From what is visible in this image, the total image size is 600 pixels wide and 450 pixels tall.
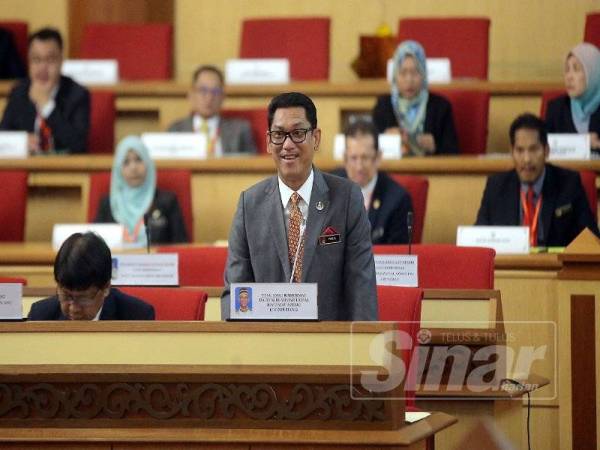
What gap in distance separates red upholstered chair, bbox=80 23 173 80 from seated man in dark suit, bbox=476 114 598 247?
9.64 feet

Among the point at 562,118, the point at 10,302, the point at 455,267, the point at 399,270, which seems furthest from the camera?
the point at 562,118

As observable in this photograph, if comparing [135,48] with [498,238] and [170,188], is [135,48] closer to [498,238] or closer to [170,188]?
[170,188]

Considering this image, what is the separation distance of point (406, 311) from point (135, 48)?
4.72 metres

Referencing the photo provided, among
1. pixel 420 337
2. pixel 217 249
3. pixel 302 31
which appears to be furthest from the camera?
pixel 302 31

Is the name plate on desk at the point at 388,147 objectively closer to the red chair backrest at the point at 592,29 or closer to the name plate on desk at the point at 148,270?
the red chair backrest at the point at 592,29

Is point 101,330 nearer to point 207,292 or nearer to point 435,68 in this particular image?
point 207,292

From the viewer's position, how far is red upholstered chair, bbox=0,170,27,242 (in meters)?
5.87

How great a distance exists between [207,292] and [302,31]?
3.86 meters

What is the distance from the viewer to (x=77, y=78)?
7.38 metres

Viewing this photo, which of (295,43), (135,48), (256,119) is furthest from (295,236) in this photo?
(135,48)

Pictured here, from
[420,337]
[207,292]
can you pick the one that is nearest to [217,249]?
[207,292]

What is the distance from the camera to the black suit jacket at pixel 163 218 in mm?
5785

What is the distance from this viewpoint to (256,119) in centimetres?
674

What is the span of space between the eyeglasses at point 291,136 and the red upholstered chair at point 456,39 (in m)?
4.12
